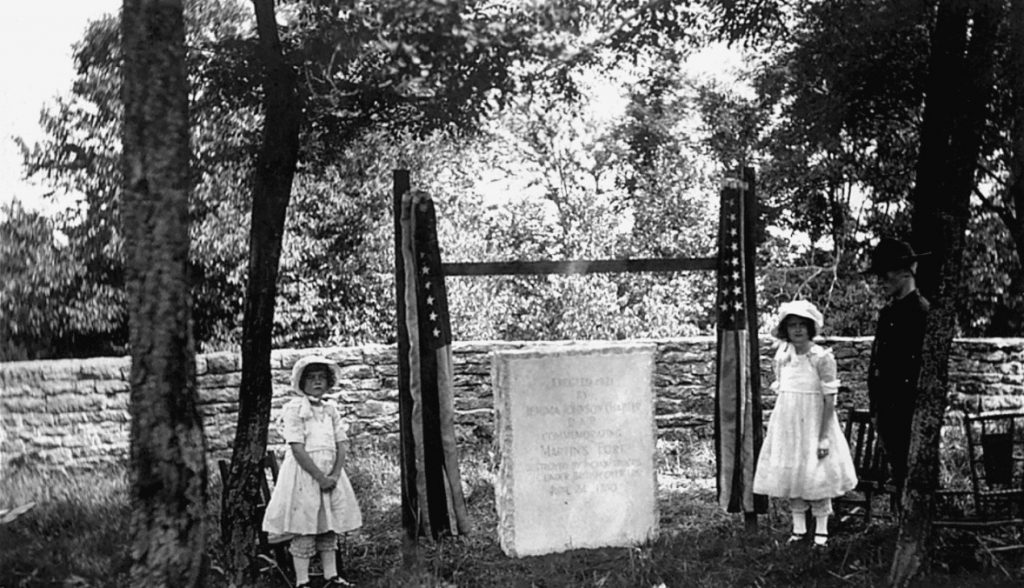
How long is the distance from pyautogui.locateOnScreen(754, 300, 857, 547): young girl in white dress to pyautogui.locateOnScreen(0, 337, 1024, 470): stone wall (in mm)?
2837

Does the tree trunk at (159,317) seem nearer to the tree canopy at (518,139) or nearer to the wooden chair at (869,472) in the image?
the tree canopy at (518,139)

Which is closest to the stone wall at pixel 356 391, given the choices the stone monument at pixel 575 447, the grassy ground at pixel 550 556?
the grassy ground at pixel 550 556

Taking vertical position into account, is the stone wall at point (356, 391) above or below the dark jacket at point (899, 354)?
below

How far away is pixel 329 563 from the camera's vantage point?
561 cm

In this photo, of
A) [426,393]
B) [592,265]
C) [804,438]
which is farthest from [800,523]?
[426,393]

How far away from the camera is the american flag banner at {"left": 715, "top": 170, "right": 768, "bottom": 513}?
6.50 meters

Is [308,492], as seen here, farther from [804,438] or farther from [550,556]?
[804,438]

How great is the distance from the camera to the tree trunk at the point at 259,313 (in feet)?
18.8

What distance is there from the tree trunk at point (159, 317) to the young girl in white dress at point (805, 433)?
11.5 feet

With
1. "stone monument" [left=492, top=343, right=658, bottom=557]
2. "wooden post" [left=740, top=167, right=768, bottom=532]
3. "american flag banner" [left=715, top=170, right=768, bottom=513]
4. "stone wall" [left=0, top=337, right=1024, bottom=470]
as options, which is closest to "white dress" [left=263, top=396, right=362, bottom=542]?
"stone monument" [left=492, top=343, right=658, bottom=557]

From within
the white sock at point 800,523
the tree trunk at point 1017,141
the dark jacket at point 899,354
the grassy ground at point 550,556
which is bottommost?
the grassy ground at point 550,556

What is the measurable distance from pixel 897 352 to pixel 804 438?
30.1 inches

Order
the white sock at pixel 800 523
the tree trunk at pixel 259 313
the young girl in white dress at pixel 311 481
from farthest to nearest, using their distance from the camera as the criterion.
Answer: the white sock at pixel 800 523 → the tree trunk at pixel 259 313 → the young girl in white dress at pixel 311 481

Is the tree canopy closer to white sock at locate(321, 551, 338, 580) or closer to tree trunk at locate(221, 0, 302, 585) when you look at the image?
tree trunk at locate(221, 0, 302, 585)
